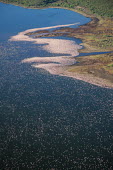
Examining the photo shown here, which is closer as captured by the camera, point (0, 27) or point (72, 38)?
point (72, 38)

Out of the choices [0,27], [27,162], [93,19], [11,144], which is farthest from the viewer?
[93,19]

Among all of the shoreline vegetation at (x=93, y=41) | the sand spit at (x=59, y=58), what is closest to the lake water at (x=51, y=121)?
the sand spit at (x=59, y=58)

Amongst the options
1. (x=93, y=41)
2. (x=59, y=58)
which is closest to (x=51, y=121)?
(x=59, y=58)

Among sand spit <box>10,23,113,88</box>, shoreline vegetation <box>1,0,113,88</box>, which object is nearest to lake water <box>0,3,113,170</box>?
sand spit <box>10,23,113,88</box>

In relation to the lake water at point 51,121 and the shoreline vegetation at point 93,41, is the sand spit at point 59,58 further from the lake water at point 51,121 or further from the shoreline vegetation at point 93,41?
the lake water at point 51,121

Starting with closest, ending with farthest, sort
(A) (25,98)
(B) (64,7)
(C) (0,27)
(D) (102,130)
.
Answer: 1. (D) (102,130)
2. (A) (25,98)
3. (C) (0,27)
4. (B) (64,7)

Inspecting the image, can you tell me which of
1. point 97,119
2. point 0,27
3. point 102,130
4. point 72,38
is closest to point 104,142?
point 102,130

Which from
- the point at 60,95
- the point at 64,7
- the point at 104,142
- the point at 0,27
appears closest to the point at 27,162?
the point at 104,142

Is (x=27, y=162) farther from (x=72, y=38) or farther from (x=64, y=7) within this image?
(x=64, y=7)
